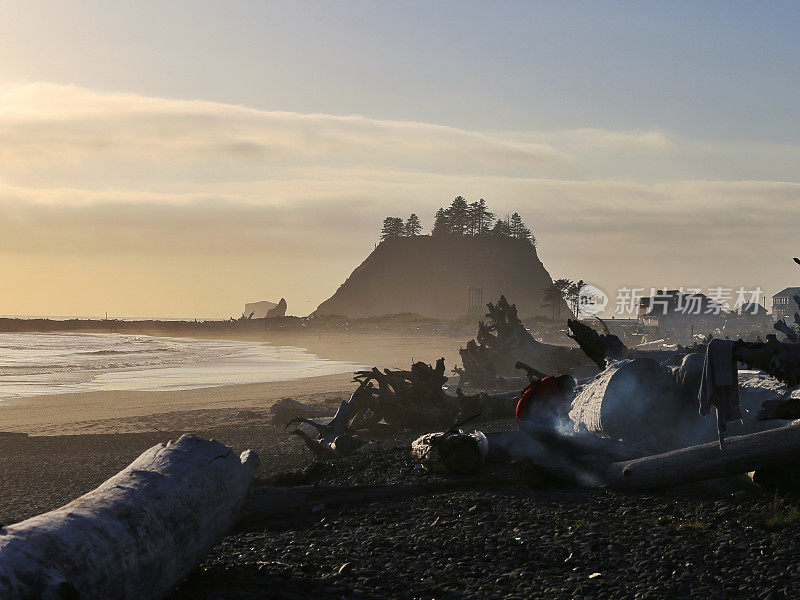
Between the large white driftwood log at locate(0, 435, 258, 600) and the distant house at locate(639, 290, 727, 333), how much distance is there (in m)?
84.0

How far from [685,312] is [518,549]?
9222 cm

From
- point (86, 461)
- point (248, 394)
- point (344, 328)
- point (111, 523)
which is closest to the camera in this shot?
point (111, 523)

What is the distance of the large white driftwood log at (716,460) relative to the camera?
851 cm

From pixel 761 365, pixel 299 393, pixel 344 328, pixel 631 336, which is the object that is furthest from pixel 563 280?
pixel 761 365

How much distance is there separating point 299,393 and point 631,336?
60.8 m

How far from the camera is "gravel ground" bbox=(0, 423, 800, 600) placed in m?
6.96

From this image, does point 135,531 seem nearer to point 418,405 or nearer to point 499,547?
point 499,547

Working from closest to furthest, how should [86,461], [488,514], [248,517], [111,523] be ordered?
[111,523], [488,514], [248,517], [86,461]

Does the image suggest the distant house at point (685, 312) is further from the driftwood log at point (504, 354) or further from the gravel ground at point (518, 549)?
the gravel ground at point (518, 549)

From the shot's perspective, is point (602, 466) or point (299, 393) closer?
point (602, 466)

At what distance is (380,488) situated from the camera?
10844 millimetres

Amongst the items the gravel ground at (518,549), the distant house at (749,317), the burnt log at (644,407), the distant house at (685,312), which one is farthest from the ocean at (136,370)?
the distant house at (749,317)

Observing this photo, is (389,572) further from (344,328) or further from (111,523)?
(344,328)

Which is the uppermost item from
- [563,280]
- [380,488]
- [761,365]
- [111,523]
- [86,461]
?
[563,280]
